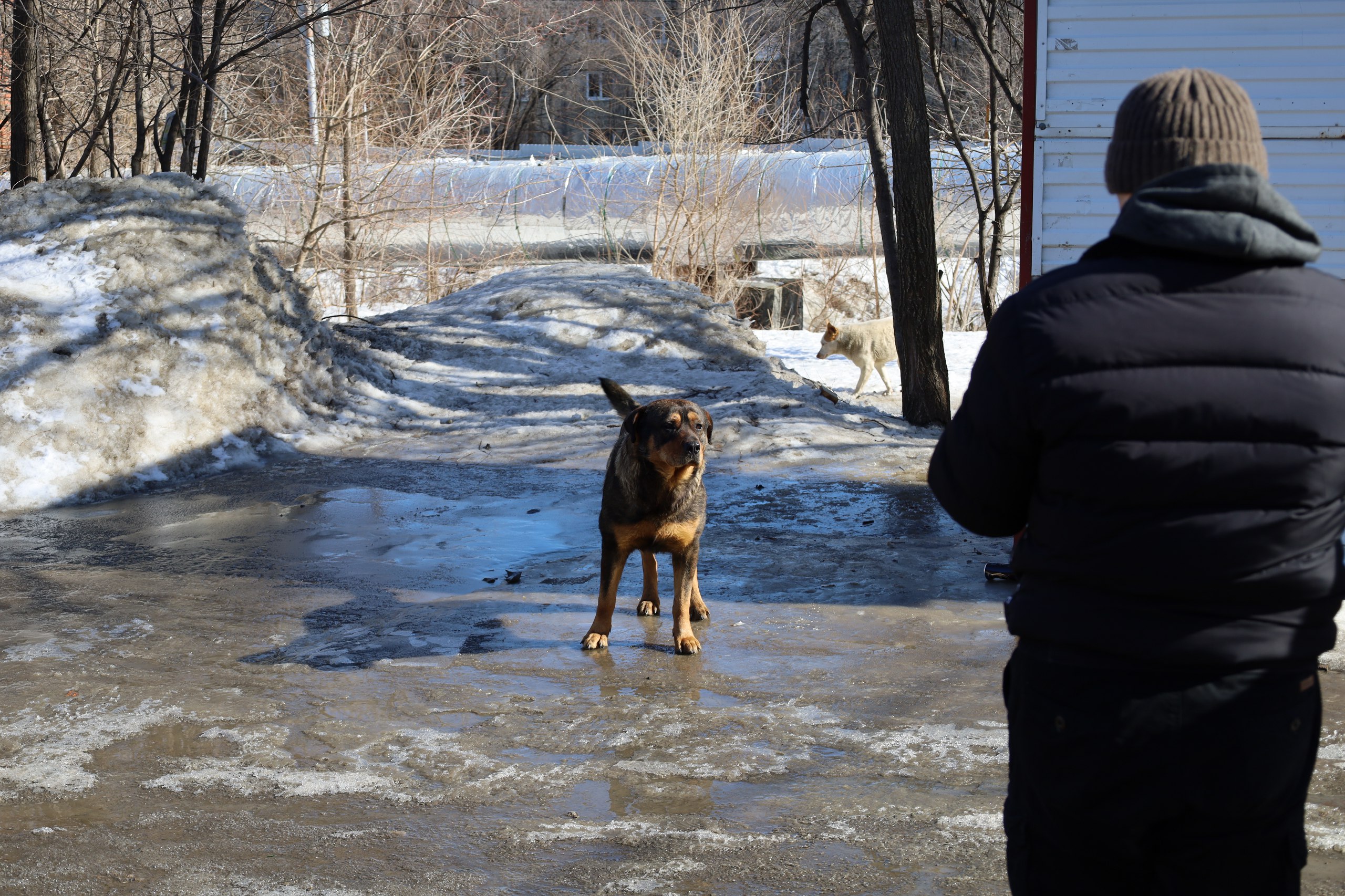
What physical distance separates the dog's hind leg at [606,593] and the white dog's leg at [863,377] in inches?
389

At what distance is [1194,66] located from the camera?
20.1 feet

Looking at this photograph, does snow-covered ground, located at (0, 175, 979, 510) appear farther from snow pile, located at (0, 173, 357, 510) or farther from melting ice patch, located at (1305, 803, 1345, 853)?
melting ice patch, located at (1305, 803, 1345, 853)

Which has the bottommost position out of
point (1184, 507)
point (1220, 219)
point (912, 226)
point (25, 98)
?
point (1184, 507)

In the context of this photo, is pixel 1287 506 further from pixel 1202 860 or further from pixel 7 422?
pixel 7 422

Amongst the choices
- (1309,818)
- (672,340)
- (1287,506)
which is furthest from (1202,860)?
(672,340)

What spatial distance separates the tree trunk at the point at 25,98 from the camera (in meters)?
11.3

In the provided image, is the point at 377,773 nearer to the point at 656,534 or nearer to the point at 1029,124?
the point at 656,534

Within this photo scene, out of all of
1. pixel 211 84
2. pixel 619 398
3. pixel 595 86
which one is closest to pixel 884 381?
pixel 211 84

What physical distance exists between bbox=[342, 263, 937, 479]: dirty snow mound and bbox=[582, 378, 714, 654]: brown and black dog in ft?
13.7

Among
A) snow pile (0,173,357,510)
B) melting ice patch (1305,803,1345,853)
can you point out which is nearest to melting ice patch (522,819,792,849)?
melting ice patch (1305,803,1345,853)

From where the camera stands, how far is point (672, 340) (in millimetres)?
13797

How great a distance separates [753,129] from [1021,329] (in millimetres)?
18501

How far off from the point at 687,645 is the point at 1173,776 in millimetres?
3383

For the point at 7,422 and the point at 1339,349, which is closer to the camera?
the point at 1339,349
